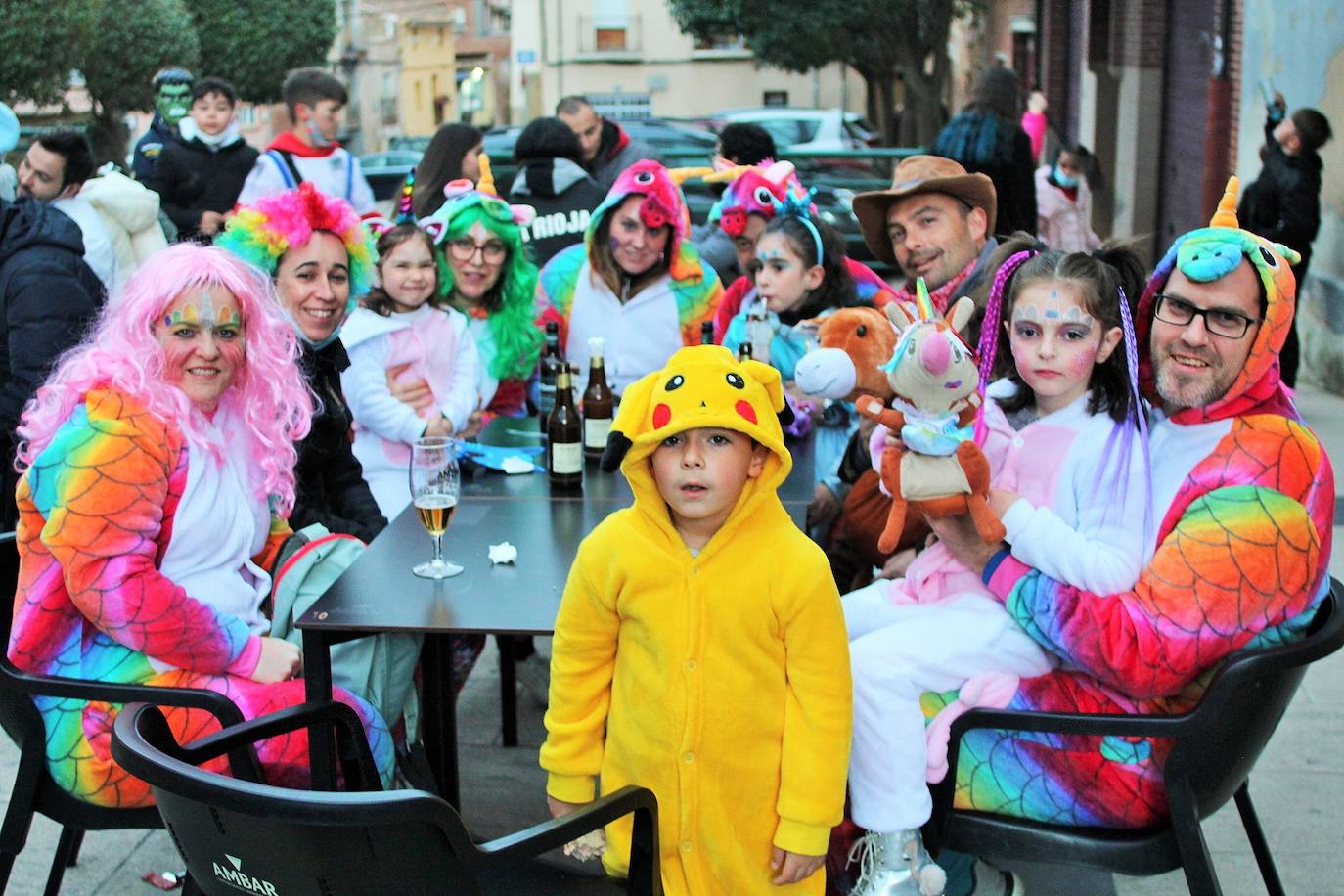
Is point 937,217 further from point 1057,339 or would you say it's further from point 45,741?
point 45,741

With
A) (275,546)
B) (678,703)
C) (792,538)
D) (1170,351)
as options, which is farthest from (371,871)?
(1170,351)

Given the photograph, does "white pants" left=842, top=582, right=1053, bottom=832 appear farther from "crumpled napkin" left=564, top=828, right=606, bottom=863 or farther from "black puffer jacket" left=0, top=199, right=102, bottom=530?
"black puffer jacket" left=0, top=199, right=102, bottom=530

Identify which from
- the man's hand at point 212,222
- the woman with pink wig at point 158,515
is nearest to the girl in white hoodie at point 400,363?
the woman with pink wig at point 158,515

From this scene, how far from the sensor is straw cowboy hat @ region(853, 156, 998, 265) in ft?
13.8

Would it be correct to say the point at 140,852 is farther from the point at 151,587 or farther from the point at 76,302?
the point at 76,302

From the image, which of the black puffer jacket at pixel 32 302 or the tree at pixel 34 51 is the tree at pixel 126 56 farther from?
the black puffer jacket at pixel 32 302

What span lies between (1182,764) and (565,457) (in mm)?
1776

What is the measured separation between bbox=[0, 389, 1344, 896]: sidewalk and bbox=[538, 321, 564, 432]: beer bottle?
3.21 feet

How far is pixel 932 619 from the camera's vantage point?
2799 mm

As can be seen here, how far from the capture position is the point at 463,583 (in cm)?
302

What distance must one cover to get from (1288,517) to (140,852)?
110 inches

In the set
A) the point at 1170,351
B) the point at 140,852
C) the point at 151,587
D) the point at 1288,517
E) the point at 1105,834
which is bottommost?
the point at 140,852

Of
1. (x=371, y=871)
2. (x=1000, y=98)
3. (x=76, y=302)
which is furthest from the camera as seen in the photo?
(x=1000, y=98)

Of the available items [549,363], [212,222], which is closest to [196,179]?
[212,222]
